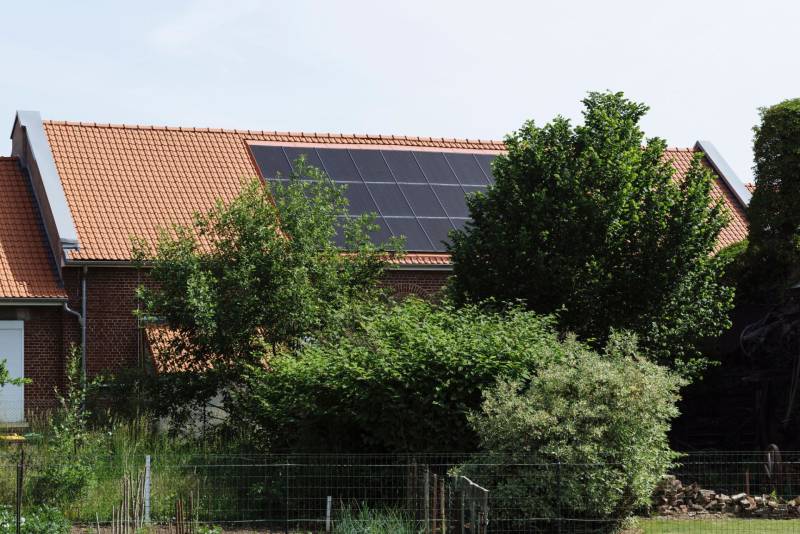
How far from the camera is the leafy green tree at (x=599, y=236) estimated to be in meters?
21.7

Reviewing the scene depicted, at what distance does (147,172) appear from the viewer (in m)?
29.4

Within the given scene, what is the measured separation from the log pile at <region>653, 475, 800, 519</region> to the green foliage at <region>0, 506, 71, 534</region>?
8698 mm

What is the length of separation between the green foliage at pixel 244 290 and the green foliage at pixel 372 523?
5742mm

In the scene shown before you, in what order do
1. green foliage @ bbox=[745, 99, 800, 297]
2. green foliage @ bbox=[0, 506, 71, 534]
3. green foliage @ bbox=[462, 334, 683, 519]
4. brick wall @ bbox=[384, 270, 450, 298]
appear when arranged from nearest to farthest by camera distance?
green foliage @ bbox=[0, 506, 71, 534] → green foliage @ bbox=[462, 334, 683, 519] → green foliage @ bbox=[745, 99, 800, 297] → brick wall @ bbox=[384, 270, 450, 298]

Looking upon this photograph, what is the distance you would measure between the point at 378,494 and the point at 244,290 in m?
5.67

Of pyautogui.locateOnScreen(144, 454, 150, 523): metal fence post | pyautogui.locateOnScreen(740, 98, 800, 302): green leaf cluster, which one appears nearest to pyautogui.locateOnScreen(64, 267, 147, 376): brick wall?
pyautogui.locateOnScreen(144, 454, 150, 523): metal fence post

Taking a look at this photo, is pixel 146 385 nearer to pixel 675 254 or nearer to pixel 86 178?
Answer: pixel 86 178

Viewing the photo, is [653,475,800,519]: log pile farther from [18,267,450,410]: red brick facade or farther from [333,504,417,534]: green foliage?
[18,267,450,410]: red brick facade

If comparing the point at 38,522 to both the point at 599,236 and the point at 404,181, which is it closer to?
the point at 599,236

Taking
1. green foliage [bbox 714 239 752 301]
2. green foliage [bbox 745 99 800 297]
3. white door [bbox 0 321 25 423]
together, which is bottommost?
white door [bbox 0 321 25 423]

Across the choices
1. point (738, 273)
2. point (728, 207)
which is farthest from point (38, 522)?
point (728, 207)

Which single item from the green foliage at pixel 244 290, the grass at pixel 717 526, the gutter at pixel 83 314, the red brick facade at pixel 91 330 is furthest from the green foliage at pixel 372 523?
the gutter at pixel 83 314

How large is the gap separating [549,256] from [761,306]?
20.5 ft

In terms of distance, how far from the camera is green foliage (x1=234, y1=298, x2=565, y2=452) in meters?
17.6
